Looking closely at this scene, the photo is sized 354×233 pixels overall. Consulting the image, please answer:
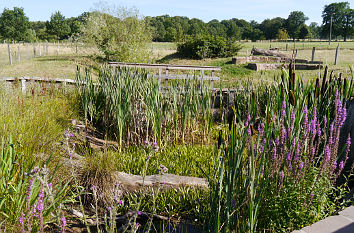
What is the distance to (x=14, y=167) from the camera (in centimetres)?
278

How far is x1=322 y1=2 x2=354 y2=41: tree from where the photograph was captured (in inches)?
3009

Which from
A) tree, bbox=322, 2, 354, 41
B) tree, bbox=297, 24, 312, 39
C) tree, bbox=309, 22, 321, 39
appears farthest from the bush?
tree, bbox=309, 22, 321, 39

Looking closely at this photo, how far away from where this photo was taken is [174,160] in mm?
4488

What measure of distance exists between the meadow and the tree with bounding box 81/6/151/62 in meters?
13.6

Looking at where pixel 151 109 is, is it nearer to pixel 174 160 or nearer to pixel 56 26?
pixel 174 160

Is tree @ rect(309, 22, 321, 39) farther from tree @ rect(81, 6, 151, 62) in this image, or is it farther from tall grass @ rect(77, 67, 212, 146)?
tall grass @ rect(77, 67, 212, 146)

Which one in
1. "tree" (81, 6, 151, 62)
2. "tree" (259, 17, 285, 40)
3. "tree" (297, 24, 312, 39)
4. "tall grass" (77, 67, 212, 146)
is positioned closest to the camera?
"tall grass" (77, 67, 212, 146)

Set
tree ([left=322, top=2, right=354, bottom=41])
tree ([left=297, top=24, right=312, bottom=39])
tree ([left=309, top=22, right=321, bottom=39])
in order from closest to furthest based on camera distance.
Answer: tree ([left=297, top=24, right=312, bottom=39]), tree ([left=322, top=2, right=354, bottom=41]), tree ([left=309, top=22, right=321, bottom=39])

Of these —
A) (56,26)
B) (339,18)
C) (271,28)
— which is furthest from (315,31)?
(56,26)

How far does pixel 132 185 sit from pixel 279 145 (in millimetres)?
1856

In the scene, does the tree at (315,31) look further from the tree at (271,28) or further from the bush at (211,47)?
the bush at (211,47)

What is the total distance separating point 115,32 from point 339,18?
273 feet

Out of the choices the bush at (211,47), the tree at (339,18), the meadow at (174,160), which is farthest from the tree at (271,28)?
the meadow at (174,160)

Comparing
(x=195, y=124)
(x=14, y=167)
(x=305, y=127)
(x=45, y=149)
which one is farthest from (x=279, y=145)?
(x=195, y=124)
